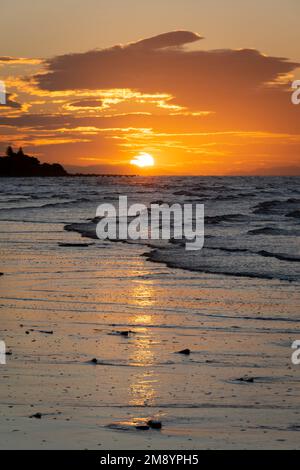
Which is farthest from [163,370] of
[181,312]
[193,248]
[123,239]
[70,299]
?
[123,239]

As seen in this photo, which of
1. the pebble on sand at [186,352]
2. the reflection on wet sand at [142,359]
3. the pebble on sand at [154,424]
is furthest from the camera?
the pebble on sand at [186,352]

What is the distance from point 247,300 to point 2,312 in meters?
4.82

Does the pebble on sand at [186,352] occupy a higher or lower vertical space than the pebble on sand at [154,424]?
higher

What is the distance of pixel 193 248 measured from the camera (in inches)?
1049

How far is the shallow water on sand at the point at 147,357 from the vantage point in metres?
7.32

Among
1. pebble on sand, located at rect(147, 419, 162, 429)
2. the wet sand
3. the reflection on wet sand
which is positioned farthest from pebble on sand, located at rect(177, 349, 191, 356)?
pebble on sand, located at rect(147, 419, 162, 429)

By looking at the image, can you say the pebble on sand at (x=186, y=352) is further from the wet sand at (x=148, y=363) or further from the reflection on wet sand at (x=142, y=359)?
the reflection on wet sand at (x=142, y=359)

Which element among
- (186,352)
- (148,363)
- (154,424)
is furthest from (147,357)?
(154,424)

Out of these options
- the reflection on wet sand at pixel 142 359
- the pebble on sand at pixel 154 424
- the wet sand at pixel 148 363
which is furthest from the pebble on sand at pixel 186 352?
the pebble on sand at pixel 154 424

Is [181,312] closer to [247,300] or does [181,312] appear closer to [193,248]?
[247,300]

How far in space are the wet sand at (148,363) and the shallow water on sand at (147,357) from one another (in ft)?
0.06

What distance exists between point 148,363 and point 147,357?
1.13ft

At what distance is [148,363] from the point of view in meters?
9.88

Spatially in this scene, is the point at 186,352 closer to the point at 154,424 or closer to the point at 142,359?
the point at 142,359
